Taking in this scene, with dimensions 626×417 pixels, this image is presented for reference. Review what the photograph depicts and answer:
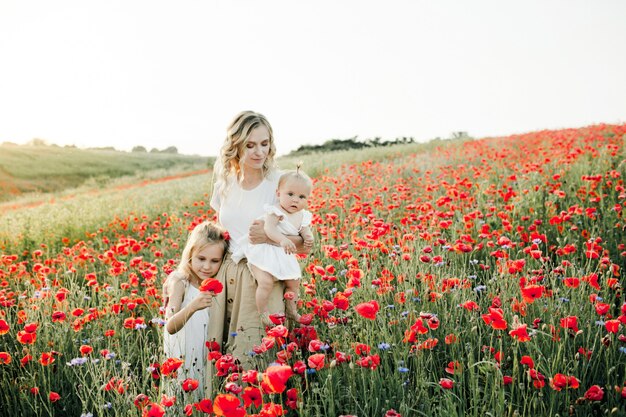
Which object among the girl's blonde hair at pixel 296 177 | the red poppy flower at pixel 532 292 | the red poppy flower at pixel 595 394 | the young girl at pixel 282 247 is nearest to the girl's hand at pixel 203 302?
the young girl at pixel 282 247

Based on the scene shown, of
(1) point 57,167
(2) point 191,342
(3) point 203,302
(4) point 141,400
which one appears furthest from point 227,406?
(1) point 57,167

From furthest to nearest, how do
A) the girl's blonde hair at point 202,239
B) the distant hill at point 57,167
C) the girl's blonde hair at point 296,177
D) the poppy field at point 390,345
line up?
the distant hill at point 57,167
the girl's blonde hair at point 202,239
the girl's blonde hair at point 296,177
the poppy field at point 390,345

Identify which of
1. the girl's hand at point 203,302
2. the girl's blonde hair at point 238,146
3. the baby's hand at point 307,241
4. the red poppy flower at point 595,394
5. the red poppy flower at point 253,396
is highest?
the girl's blonde hair at point 238,146

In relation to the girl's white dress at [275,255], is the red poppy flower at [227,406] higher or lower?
lower

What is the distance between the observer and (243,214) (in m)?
2.98

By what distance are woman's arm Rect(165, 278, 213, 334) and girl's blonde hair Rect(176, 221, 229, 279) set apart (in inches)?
4.6

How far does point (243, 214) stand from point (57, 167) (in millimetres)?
34776

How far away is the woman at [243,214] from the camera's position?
2.80 metres

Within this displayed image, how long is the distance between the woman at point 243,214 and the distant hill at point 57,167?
25.9 metres

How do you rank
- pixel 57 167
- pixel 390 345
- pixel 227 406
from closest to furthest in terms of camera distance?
pixel 227 406, pixel 390 345, pixel 57 167

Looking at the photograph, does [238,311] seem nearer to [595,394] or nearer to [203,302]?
[203,302]

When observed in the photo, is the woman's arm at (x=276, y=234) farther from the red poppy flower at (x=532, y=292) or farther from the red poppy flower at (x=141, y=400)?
the red poppy flower at (x=532, y=292)

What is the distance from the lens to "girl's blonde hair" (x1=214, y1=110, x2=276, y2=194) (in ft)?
9.51

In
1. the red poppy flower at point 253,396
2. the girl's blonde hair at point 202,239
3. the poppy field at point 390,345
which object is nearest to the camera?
the red poppy flower at point 253,396
